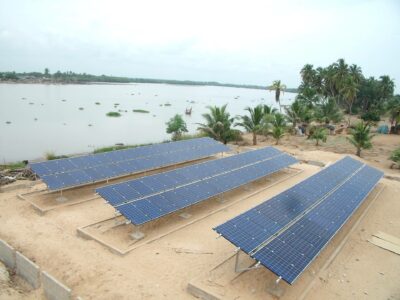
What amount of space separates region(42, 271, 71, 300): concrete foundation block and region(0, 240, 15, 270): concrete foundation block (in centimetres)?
214

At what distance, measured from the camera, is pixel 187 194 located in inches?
608

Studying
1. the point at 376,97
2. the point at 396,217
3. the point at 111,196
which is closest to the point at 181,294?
the point at 111,196

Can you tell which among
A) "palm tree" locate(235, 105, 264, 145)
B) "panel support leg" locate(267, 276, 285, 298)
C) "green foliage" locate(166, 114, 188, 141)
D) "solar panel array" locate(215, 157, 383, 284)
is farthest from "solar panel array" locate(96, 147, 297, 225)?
"green foliage" locate(166, 114, 188, 141)

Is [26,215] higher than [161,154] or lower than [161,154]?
lower

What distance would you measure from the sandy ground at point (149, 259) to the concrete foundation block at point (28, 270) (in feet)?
Answer: 0.88

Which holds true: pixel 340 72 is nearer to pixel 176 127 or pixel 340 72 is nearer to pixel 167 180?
pixel 176 127

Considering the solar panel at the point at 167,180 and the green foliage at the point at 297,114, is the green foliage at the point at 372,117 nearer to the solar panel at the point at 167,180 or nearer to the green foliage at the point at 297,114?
the green foliage at the point at 297,114

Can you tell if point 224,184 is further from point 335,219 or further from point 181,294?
point 181,294

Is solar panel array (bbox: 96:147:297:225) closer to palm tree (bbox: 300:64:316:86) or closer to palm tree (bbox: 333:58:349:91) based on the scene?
palm tree (bbox: 333:58:349:91)

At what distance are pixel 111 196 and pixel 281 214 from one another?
715cm

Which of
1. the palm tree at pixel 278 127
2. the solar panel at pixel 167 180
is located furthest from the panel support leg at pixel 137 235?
the palm tree at pixel 278 127

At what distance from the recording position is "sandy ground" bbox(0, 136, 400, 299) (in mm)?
10281

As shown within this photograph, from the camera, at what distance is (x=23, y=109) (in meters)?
68.0

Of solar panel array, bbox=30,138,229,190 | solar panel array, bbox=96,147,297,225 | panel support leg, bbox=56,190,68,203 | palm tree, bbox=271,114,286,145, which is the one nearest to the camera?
solar panel array, bbox=96,147,297,225
